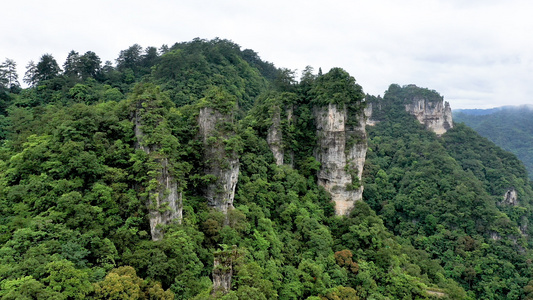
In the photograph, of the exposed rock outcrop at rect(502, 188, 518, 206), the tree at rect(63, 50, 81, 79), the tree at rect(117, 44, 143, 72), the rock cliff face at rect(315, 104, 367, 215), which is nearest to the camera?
the rock cliff face at rect(315, 104, 367, 215)

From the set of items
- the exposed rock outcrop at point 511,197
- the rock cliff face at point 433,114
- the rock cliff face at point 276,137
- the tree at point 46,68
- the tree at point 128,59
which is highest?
the tree at point 128,59

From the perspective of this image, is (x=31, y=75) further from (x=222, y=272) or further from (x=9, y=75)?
(x=222, y=272)

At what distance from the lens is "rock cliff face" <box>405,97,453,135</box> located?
64.1m

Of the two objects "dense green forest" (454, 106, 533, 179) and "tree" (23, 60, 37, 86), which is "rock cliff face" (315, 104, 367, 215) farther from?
"dense green forest" (454, 106, 533, 179)

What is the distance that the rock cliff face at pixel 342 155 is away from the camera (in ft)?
109

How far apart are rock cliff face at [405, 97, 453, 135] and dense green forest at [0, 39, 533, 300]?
17.6 meters

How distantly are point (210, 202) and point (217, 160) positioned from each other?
3.22 meters

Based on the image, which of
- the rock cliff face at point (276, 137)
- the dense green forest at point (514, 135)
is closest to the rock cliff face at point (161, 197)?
the rock cliff face at point (276, 137)

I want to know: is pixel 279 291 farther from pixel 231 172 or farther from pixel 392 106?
pixel 392 106

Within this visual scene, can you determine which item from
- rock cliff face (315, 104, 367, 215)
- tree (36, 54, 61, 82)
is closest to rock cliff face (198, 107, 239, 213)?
rock cliff face (315, 104, 367, 215)

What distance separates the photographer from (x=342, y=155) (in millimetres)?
33250

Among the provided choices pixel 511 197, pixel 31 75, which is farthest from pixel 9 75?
pixel 511 197

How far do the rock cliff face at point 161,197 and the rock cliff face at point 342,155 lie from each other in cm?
1815

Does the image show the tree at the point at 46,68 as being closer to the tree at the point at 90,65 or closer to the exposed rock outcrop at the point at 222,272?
the tree at the point at 90,65
